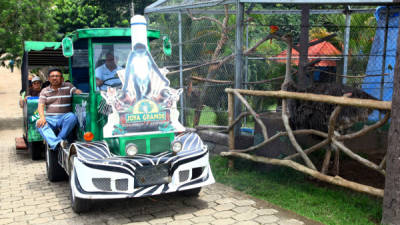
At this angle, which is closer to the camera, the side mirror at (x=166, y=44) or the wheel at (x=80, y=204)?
the wheel at (x=80, y=204)

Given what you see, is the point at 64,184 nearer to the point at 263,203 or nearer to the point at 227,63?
the point at 263,203

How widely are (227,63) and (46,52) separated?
12.8 feet

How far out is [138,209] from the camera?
4.98 metres

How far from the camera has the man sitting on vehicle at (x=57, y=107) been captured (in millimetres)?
5727

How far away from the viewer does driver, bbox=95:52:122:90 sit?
5.02 m

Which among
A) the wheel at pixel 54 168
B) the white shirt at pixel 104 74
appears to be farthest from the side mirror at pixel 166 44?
the wheel at pixel 54 168

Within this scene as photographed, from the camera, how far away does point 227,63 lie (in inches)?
332

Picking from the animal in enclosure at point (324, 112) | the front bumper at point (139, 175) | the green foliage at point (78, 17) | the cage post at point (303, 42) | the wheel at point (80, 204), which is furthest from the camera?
the green foliage at point (78, 17)

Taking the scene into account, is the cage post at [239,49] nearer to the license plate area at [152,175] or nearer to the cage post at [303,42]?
the cage post at [303,42]

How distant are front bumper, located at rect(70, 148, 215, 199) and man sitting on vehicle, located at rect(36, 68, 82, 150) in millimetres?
1372

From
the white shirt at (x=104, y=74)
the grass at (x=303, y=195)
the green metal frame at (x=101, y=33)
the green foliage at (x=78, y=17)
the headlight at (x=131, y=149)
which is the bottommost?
the grass at (x=303, y=195)

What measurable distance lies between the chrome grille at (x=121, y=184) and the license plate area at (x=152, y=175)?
0.15 metres

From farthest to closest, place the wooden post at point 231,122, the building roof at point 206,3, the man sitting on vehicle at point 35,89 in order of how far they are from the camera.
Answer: the man sitting on vehicle at point 35,89, the wooden post at point 231,122, the building roof at point 206,3

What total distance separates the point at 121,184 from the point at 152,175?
0.39m
